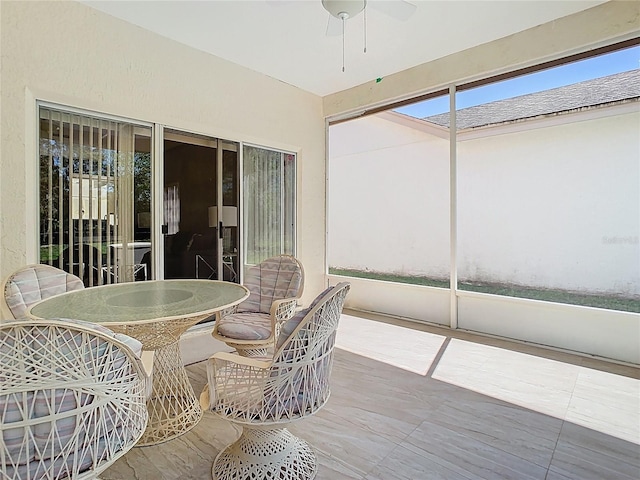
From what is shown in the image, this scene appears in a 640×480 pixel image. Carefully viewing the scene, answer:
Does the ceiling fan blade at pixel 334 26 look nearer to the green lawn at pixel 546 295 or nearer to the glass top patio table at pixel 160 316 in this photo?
the glass top patio table at pixel 160 316

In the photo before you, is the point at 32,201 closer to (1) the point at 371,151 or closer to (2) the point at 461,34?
(2) the point at 461,34

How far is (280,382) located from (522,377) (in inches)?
91.2

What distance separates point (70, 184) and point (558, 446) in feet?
12.9

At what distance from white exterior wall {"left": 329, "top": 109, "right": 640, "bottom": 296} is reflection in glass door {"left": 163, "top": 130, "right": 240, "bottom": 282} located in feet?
6.51

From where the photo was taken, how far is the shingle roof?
364cm

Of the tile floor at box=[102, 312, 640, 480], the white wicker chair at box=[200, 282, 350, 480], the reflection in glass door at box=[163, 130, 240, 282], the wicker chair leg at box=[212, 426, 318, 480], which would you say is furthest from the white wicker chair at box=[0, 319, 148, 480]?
the reflection in glass door at box=[163, 130, 240, 282]

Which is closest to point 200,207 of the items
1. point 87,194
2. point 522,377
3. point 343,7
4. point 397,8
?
point 87,194

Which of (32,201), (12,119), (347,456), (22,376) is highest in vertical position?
(12,119)

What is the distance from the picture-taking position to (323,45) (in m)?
3.74

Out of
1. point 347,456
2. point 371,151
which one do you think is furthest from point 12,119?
point 371,151

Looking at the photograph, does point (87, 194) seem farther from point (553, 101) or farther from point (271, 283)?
point (553, 101)

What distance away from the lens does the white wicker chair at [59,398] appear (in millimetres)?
995

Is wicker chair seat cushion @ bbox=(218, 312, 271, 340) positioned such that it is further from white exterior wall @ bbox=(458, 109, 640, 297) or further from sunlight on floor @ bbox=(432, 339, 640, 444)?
white exterior wall @ bbox=(458, 109, 640, 297)

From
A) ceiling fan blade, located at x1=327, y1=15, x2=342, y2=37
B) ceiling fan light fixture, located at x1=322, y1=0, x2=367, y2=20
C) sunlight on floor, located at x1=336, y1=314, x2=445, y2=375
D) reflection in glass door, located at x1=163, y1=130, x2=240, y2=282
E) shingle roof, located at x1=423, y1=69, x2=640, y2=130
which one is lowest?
sunlight on floor, located at x1=336, y1=314, x2=445, y2=375
